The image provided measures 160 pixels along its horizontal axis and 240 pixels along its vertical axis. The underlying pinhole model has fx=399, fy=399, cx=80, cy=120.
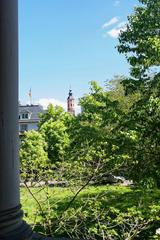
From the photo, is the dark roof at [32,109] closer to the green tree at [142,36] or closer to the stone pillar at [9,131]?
the green tree at [142,36]

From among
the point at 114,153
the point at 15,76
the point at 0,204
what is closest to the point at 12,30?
the point at 15,76

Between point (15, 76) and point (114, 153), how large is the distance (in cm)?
818

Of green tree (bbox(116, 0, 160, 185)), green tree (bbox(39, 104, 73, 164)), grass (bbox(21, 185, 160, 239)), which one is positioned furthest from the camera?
green tree (bbox(39, 104, 73, 164))

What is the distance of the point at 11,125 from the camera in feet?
5.77

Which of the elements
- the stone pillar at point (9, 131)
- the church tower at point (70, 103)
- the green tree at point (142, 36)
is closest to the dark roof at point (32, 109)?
the church tower at point (70, 103)

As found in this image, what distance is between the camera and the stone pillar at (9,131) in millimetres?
1700

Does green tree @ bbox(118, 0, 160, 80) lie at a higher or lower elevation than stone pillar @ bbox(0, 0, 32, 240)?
higher

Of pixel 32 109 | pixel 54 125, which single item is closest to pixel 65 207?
pixel 54 125

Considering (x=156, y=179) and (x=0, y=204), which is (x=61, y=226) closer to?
(x=156, y=179)

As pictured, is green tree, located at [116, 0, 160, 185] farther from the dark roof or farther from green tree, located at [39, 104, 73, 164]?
the dark roof

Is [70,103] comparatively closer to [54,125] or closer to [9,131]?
[54,125]

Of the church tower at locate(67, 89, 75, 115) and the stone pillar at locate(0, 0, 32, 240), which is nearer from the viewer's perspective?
the stone pillar at locate(0, 0, 32, 240)

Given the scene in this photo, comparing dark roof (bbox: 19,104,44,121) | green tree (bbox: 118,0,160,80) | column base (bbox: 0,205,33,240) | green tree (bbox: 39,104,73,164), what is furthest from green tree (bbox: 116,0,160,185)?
dark roof (bbox: 19,104,44,121)

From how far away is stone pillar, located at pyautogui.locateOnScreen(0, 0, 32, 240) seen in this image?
170 cm
